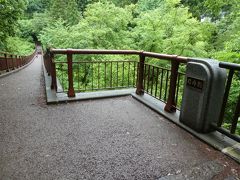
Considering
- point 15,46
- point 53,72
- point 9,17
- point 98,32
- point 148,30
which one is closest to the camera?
point 53,72

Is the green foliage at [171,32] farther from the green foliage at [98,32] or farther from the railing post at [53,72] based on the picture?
the railing post at [53,72]

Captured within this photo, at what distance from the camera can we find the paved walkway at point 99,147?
222cm

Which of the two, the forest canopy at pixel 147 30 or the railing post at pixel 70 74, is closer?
the railing post at pixel 70 74

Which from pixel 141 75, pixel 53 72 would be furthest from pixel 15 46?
pixel 141 75

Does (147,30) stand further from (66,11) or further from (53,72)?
(66,11)

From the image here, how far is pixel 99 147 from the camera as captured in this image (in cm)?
270

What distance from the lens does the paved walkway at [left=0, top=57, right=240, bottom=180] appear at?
2221mm

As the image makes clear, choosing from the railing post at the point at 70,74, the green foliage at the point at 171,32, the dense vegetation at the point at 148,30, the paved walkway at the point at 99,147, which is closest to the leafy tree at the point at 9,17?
the dense vegetation at the point at 148,30

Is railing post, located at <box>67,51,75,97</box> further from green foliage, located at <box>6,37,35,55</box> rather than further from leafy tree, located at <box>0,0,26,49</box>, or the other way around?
green foliage, located at <box>6,37,35,55</box>

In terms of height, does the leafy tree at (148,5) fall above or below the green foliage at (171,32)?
above

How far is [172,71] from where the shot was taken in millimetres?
3633

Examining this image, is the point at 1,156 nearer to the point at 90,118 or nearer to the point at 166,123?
the point at 90,118

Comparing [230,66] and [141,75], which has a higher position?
[230,66]

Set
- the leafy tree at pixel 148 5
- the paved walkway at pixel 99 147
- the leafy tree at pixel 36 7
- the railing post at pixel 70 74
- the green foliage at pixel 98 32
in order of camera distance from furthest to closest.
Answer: the leafy tree at pixel 36 7
the leafy tree at pixel 148 5
the green foliage at pixel 98 32
the railing post at pixel 70 74
the paved walkway at pixel 99 147
